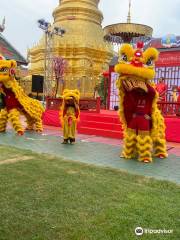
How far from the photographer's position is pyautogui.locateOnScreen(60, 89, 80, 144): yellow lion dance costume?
825 cm

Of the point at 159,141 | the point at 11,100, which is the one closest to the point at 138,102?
the point at 159,141

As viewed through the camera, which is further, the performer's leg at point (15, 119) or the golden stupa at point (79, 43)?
the golden stupa at point (79, 43)

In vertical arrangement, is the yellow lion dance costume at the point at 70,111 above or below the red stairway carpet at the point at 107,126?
above

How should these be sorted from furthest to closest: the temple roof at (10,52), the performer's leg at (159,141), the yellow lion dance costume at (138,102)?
the temple roof at (10,52) → the performer's leg at (159,141) → the yellow lion dance costume at (138,102)

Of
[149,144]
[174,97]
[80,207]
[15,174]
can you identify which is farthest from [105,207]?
[174,97]

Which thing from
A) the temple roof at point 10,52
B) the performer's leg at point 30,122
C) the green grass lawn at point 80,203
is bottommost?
the green grass lawn at point 80,203

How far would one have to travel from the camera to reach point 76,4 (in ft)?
92.1

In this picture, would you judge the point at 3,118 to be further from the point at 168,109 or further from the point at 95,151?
the point at 168,109

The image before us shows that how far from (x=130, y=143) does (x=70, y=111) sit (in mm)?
2135

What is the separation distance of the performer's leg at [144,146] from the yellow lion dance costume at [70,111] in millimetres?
2227

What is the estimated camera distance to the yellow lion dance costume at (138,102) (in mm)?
6430

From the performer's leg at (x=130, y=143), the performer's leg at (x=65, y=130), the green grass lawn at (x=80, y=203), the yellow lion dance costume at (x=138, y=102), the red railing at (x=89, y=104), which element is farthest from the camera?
the red railing at (x=89, y=104)

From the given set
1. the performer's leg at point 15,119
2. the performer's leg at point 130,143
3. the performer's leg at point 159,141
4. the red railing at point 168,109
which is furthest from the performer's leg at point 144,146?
the performer's leg at point 15,119

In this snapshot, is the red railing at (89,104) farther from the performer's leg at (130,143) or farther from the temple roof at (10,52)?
the temple roof at (10,52)
